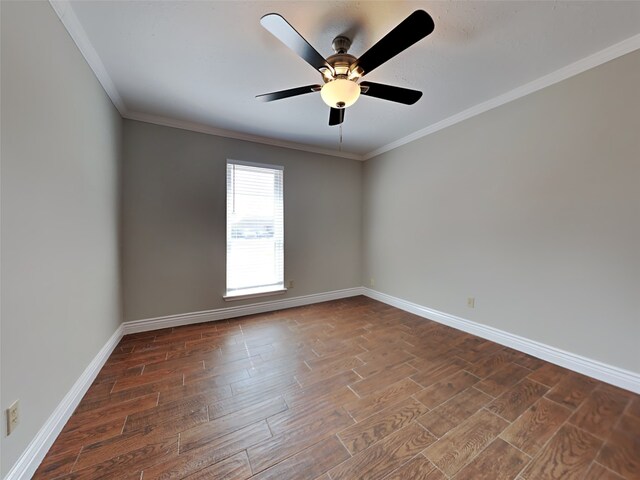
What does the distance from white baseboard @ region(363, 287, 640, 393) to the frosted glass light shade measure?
268 centimetres

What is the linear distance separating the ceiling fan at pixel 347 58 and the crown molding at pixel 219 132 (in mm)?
1512

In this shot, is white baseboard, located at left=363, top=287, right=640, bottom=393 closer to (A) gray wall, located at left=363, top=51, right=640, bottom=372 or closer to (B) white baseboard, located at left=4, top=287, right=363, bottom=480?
(A) gray wall, located at left=363, top=51, right=640, bottom=372

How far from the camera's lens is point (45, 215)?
1299 mm

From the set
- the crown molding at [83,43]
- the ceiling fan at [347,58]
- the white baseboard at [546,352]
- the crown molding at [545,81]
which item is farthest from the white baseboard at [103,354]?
the crown molding at [545,81]

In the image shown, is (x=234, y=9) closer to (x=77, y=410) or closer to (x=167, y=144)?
(x=167, y=144)

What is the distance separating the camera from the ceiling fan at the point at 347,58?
1.24 metres

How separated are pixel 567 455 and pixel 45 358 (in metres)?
2.84

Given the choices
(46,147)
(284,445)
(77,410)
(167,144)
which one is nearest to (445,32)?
(46,147)

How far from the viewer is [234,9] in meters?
1.47

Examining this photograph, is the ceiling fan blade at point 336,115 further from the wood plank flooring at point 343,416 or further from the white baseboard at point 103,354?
the white baseboard at point 103,354

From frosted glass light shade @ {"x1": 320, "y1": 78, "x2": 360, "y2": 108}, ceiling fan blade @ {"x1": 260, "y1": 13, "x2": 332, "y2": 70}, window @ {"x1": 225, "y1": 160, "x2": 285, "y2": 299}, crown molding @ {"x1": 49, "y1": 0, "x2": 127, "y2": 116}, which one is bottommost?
window @ {"x1": 225, "y1": 160, "x2": 285, "y2": 299}

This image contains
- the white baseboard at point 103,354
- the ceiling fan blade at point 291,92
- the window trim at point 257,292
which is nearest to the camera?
the white baseboard at point 103,354

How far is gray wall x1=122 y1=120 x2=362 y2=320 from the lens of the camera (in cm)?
276

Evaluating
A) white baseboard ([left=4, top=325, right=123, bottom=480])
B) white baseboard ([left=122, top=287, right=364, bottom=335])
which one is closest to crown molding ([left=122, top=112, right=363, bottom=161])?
white baseboard ([left=122, top=287, right=364, bottom=335])
